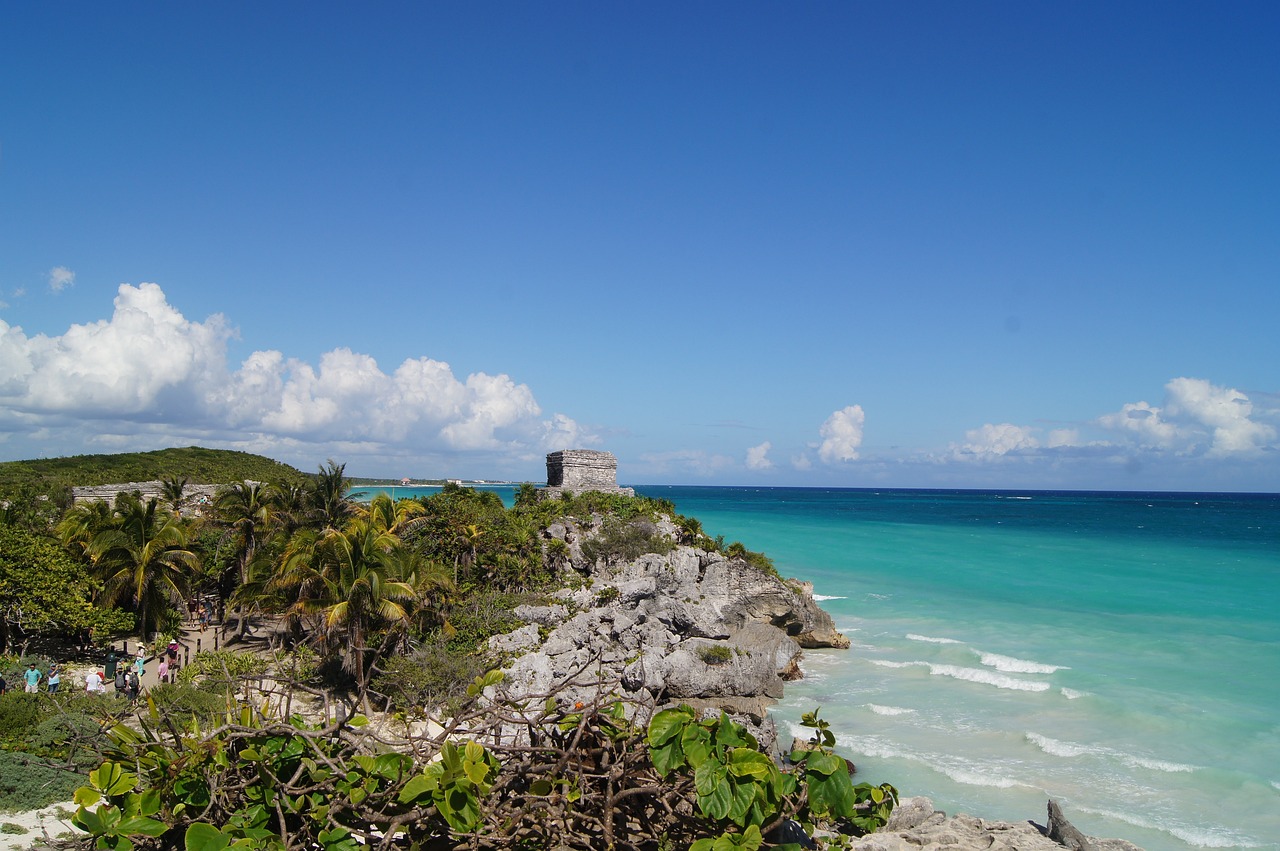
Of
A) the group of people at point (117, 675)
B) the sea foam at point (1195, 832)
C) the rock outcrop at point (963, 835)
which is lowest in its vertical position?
the sea foam at point (1195, 832)

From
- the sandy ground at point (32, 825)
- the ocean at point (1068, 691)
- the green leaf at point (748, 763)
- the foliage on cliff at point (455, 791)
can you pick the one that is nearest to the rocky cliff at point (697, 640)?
the ocean at point (1068, 691)

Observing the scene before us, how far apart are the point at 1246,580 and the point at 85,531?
48.4 m

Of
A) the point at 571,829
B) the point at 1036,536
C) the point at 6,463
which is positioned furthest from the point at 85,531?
the point at 1036,536

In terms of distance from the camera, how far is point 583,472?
1225 inches

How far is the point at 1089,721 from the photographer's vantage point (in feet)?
55.4

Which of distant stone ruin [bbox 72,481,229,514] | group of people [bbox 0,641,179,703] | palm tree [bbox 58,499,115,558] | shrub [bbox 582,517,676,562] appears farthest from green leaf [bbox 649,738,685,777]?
distant stone ruin [bbox 72,481,229,514]

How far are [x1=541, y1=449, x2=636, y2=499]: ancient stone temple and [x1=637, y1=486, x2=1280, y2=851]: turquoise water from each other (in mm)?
10305

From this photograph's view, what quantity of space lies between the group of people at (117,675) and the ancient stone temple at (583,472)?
14827 millimetres

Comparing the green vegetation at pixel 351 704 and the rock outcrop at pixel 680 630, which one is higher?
the green vegetation at pixel 351 704

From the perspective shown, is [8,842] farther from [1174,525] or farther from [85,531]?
[1174,525]

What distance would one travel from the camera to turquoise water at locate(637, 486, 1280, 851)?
514 inches

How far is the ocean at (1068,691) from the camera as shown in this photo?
13.0 metres

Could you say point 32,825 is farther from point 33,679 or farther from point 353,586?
point 33,679

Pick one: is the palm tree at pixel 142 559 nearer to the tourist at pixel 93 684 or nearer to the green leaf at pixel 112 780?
the tourist at pixel 93 684
